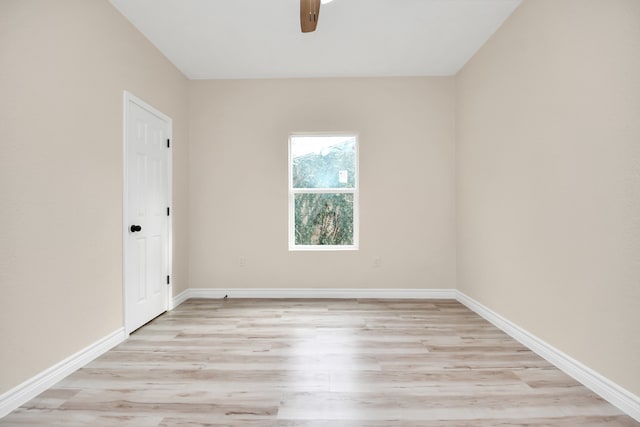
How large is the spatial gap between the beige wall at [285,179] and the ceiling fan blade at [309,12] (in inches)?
83.4

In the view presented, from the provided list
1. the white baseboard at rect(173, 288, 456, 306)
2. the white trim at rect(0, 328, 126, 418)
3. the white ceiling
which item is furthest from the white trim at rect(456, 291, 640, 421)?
the white trim at rect(0, 328, 126, 418)

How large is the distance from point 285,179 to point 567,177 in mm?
2922

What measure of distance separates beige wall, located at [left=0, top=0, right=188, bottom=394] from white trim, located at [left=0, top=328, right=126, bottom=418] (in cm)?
5

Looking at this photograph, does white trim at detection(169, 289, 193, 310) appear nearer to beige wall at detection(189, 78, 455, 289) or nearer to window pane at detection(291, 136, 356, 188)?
beige wall at detection(189, 78, 455, 289)

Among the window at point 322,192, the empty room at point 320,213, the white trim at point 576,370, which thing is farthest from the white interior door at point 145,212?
the white trim at point 576,370

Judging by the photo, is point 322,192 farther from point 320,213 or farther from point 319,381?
point 319,381

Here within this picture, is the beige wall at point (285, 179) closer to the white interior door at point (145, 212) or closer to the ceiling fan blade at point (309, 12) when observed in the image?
the white interior door at point (145, 212)

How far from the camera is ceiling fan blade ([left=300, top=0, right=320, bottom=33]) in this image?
197 cm

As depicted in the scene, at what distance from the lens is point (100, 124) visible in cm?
260

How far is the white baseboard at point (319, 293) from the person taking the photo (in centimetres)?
422

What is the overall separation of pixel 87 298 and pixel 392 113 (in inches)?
144

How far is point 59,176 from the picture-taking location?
220 cm

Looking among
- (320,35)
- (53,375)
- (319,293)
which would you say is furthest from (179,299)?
(320,35)

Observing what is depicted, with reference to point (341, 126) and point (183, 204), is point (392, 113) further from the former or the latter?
point (183, 204)
